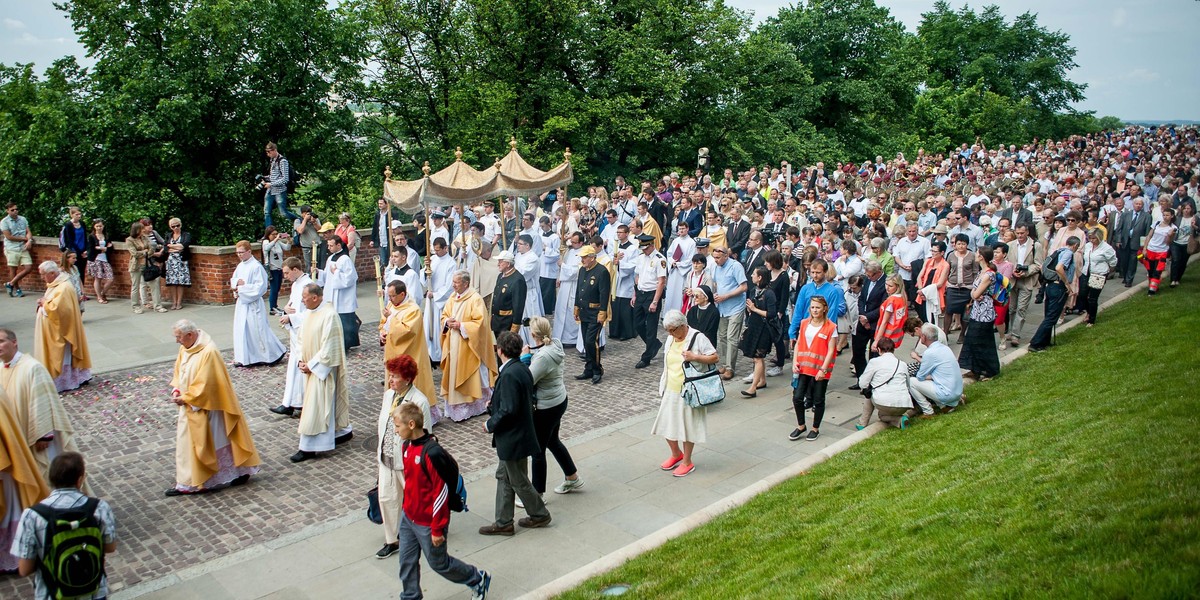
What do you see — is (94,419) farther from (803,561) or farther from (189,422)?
(803,561)

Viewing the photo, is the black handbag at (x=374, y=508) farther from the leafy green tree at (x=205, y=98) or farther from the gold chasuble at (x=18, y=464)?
the leafy green tree at (x=205, y=98)

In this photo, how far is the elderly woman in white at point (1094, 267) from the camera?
13312mm

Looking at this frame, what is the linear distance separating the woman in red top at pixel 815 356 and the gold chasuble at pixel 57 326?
29.6 ft

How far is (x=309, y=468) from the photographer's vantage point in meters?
8.97

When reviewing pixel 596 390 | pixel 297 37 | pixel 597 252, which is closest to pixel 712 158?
pixel 297 37

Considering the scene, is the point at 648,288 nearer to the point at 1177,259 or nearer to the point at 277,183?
the point at 277,183

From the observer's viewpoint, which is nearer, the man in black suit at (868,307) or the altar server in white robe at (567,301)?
the man in black suit at (868,307)

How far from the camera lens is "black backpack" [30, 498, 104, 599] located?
517cm

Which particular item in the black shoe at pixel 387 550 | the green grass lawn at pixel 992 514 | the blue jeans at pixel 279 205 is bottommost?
the black shoe at pixel 387 550

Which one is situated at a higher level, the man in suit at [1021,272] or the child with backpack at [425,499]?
the man in suit at [1021,272]

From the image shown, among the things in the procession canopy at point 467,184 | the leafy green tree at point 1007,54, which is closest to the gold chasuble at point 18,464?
the procession canopy at point 467,184

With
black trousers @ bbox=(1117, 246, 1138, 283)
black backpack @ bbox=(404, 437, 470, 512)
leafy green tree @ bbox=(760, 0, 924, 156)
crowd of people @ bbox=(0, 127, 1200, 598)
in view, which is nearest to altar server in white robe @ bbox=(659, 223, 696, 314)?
crowd of people @ bbox=(0, 127, 1200, 598)

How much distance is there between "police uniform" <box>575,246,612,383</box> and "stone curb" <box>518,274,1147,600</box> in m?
3.91

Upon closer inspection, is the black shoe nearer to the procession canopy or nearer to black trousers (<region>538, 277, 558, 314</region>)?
the procession canopy
